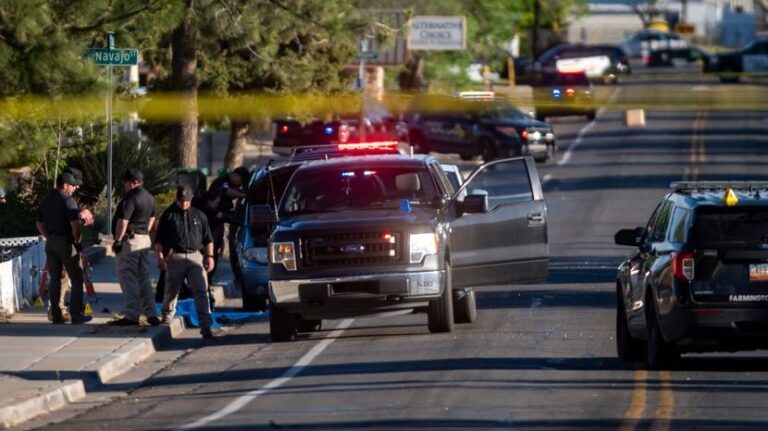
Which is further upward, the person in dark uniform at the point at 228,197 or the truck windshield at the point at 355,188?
the truck windshield at the point at 355,188

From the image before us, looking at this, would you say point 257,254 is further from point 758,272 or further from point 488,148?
point 488,148

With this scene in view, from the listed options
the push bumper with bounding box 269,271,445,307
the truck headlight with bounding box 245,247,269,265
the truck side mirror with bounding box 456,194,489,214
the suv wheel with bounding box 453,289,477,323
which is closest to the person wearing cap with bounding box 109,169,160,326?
the truck headlight with bounding box 245,247,269,265

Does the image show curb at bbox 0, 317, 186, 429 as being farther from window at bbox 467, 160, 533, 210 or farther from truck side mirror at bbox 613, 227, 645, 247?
window at bbox 467, 160, 533, 210

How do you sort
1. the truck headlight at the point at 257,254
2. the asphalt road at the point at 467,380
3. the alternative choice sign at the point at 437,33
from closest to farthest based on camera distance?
the asphalt road at the point at 467,380
the truck headlight at the point at 257,254
the alternative choice sign at the point at 437,33

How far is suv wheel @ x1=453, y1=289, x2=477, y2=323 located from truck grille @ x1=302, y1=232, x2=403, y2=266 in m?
1.73

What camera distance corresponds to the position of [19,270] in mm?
21219

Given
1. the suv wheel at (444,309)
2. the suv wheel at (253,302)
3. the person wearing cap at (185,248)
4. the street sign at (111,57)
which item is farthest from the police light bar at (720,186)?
the street sign at (111,57)

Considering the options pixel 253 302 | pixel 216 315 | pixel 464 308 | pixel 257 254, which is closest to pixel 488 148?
pixel 253 302

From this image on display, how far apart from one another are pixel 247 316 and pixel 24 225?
4627 millimetres

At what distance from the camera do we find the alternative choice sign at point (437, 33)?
53875 mm

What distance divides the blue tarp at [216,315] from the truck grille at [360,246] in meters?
2.75

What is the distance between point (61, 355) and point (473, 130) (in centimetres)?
3191

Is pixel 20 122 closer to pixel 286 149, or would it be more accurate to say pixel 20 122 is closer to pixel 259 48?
pixel 259 48

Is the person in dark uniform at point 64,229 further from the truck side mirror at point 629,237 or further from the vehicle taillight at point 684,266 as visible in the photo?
the vehicle taillight at point 684,266
